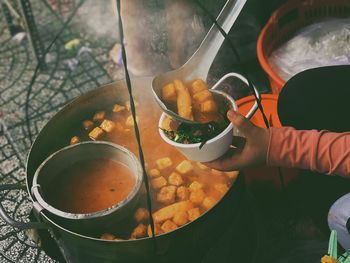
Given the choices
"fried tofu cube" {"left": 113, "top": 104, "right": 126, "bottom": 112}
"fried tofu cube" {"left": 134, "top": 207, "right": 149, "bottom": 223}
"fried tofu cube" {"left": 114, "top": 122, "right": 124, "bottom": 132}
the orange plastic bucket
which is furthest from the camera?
the orange plastic bucket

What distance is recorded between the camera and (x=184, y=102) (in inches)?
104

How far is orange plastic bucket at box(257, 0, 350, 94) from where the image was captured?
428 cm

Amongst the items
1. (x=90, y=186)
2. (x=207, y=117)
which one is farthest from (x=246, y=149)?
(x=90, y=186)

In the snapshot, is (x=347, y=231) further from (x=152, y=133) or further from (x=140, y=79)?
(x=140, y=79)

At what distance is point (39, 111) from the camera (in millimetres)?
5078

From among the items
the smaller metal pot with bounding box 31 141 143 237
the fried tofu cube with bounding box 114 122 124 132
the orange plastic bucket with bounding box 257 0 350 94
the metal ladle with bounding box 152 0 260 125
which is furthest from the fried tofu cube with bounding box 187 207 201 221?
the orange plastic bucket with bounding box 257 0 350 94

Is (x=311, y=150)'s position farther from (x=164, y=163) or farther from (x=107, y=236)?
(x=107, y=236)

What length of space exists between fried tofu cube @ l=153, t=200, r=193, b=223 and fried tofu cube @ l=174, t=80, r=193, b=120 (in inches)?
27.1

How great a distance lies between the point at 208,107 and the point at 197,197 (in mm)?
717

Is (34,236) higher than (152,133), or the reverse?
(152,133)

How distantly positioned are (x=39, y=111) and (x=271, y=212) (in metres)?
2.85

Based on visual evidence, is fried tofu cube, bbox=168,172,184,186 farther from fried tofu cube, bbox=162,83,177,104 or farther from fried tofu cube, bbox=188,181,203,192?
fried tofu cube, bbox=162,83,177,104

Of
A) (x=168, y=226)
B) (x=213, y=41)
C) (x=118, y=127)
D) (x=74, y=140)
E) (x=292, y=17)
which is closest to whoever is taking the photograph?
(x=168, y=226)

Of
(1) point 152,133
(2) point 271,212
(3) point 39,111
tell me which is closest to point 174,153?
(1) point 152,133
